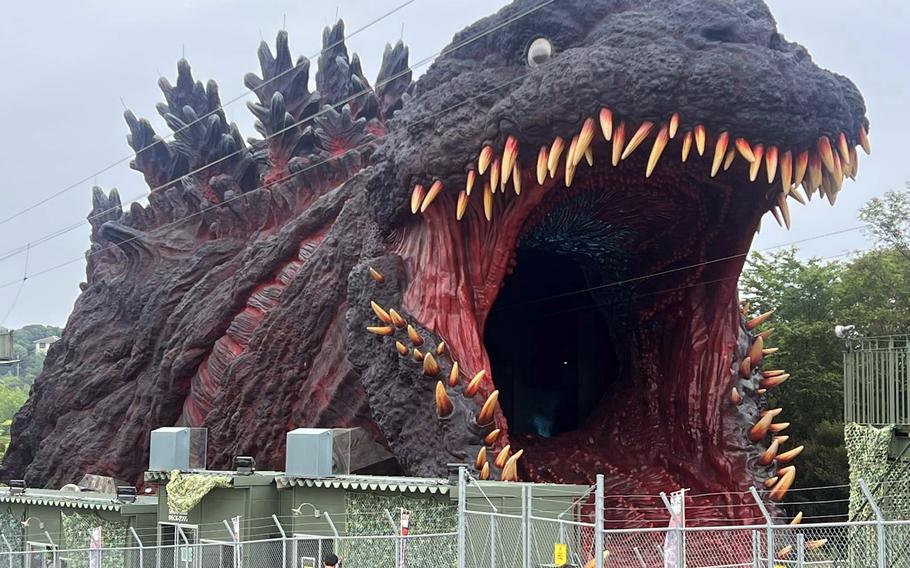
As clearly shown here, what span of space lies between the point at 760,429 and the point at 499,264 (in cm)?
259

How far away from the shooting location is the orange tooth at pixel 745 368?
1000 cm

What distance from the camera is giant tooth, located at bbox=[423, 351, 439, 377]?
350 inches

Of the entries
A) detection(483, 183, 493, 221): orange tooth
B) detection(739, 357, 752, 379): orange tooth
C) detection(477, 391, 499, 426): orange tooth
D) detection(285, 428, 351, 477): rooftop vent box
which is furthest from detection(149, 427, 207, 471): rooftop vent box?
detection(739, 357, 752, 379): orange tooth

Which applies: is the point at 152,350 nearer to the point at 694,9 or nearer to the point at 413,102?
the point at 413,102

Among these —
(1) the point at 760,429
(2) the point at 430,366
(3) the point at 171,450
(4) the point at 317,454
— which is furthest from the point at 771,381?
(3) the point at 171,450

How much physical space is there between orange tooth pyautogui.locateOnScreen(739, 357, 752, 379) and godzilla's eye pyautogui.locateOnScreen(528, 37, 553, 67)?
3.18 metres

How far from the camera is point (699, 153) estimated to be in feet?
27.6

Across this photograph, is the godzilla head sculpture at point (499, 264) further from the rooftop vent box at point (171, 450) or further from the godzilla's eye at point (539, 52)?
the rooftop vent box at point (171, 450)

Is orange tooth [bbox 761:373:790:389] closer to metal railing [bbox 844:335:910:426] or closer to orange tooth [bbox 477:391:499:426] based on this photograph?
metal railing [bbox 844:335:910:426]

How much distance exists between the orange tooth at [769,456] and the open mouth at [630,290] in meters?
0.02

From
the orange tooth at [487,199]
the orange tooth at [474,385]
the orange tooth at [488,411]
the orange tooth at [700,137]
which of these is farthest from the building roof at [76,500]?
the orange tooth at [700,137]

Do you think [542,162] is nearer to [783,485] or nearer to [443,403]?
[443,403]

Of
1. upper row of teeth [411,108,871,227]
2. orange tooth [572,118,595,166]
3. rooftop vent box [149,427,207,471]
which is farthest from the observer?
rooftop vent box [149,427,207,471]

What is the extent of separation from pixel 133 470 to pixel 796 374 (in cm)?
1381
